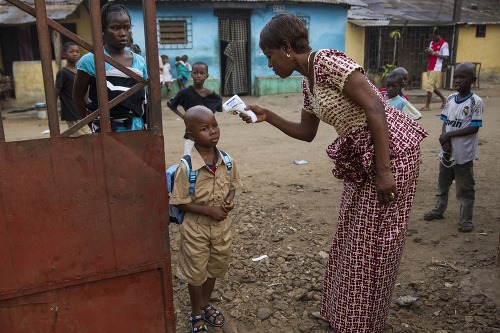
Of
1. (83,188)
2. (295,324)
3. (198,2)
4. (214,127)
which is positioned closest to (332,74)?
(214,127)

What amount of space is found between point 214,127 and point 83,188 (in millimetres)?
841

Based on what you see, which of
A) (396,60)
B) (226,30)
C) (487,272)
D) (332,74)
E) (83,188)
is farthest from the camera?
(396,60)

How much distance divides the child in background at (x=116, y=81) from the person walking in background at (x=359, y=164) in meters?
0.63

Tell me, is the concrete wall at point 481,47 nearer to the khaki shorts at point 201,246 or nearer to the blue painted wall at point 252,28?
the blue painted wall at point 252,28

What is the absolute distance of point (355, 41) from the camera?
16062 mm

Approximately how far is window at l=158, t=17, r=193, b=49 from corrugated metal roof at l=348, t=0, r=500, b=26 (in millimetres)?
5877

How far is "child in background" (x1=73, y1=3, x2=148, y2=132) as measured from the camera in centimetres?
233

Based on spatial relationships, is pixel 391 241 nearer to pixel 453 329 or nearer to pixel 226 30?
pixel 453 329

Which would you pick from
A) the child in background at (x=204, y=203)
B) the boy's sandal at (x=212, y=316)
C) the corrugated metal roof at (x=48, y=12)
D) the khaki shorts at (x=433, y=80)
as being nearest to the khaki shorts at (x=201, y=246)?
the child in background at (x=204, y=203)

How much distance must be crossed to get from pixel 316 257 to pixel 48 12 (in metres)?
11.1

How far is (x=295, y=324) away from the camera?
108 inches

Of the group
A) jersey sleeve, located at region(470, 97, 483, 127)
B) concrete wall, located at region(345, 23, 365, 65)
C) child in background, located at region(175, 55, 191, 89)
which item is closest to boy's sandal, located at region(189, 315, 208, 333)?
jersey sleeve, located at region(470, 97, 483, 127)

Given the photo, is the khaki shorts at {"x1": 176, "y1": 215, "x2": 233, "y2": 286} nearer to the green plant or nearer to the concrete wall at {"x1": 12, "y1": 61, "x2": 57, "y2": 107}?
the concrete wall at {"x1": 12, "y1": 61, "x2": 57, "y2": 107}

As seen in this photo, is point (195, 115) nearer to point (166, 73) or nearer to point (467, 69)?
point (467, 69)
